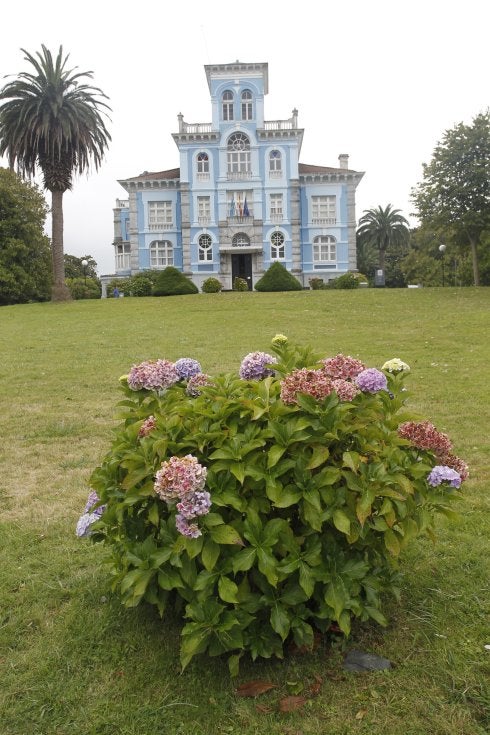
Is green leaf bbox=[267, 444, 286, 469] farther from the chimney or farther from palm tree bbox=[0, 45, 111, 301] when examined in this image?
the chimney

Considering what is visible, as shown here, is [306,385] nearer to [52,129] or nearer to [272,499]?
[272,499]

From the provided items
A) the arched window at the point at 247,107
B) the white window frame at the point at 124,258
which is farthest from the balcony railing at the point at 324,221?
the white window frame at the point at 124,258

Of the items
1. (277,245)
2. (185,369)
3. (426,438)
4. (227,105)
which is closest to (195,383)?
(185,369)

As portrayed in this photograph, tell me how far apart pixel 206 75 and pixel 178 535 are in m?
47.1

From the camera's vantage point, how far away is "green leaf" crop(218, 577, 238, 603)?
7.50ft

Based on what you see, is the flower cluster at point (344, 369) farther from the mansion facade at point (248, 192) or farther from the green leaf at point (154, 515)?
the mansion facade at point (248, 192)

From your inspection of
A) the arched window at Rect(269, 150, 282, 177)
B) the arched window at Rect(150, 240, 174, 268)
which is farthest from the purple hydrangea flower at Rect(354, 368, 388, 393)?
the arched window at Rect(269, 150, 282, 177)

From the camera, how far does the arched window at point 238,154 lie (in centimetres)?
4306

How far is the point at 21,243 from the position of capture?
133ft

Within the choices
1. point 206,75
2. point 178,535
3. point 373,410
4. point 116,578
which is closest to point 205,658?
point 116,578

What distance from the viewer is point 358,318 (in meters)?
18.9

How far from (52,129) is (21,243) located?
13.9 metres

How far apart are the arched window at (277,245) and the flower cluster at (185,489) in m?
42.1

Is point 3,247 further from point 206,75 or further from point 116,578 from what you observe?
point 116,578
